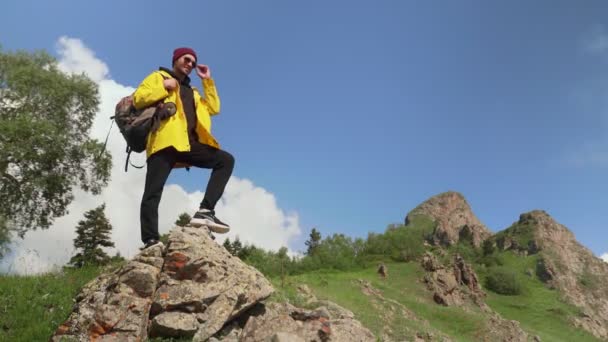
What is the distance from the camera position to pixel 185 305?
18.9 ft

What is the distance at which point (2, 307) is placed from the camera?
6496 mm

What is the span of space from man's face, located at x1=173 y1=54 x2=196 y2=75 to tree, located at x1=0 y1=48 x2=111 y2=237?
2345 cm

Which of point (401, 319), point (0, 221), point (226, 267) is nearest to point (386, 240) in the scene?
point (401, 319)

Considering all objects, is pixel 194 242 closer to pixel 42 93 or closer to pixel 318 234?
pixel 42 93

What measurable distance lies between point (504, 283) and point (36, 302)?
65460mm

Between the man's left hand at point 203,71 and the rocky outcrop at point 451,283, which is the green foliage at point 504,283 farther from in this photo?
the man's left hand at point 203,71

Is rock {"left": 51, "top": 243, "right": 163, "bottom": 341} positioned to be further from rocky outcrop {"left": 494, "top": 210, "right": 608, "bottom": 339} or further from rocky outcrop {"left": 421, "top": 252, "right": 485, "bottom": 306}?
rocky outcrop {"left": 494, "top": 210, "right": 608, "bottom": 339}

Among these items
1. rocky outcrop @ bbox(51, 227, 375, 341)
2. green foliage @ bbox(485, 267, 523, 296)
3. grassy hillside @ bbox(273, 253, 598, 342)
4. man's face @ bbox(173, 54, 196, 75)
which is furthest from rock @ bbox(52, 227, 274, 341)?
green foliage @ bbox(485, 267, 523, 296)

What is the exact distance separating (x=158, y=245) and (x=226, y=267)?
1.04 m

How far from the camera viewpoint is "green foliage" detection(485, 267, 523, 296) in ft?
198

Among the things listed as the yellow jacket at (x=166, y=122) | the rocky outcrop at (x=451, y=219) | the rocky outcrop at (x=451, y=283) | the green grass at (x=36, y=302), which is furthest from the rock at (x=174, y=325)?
the rocky outcrop at (x=451, y=219)

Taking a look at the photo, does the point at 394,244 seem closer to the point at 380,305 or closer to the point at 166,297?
the point at 380,305

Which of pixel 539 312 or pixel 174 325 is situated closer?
pixel 174 325

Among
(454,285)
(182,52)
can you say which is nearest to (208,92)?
(182,52)
